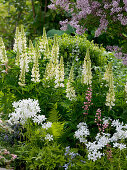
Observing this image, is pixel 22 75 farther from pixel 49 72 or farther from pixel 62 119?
pixel 62 119

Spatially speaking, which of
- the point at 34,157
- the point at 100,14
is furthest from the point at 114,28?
the point at 34,157

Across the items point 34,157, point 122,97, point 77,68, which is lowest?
point 34,157

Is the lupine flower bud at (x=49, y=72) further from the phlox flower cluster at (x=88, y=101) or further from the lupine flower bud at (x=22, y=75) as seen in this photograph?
the phlox flower cluster at (x=88, y=101)

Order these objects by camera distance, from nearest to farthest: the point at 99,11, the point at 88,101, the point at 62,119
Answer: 1. the point at 88,101
2. the point at 99,11
3. the point at 62,119

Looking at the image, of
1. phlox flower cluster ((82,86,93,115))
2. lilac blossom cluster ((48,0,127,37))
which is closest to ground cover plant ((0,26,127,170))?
phlox flower cluster ((82,86,93,115))

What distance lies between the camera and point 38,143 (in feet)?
10.8

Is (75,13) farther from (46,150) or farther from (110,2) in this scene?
(46,150)

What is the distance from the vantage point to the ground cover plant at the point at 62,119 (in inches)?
115

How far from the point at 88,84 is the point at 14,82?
1.18 metres

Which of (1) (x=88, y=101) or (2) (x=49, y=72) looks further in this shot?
(2) (x=49, y=72)

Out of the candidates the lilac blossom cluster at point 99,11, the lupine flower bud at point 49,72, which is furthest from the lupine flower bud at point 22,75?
the lilac blossom cluster at point 99,11

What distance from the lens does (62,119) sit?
387 cm

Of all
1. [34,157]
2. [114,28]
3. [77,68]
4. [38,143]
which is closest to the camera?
[34,157]

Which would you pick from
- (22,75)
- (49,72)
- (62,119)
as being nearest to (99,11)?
(49,72)
